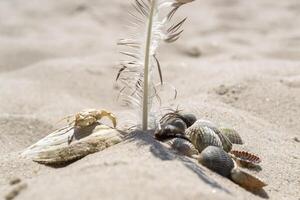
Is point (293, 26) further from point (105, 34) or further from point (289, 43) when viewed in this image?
point (105, 34)

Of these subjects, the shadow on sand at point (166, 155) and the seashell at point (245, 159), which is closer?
the shadow on sand at point (166, 155)

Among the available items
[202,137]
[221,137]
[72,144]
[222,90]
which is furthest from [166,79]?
[72,144]

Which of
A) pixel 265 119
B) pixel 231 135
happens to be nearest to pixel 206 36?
pixel 265 119

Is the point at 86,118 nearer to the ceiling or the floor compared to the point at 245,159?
nearer to the ceiling

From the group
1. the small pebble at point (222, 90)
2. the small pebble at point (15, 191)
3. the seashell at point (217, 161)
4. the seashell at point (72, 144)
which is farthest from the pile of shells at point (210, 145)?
the small pebble at point (222, 90)

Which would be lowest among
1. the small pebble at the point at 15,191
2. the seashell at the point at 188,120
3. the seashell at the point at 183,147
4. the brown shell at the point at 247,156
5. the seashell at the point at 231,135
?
the small pebble at the point at 15,191

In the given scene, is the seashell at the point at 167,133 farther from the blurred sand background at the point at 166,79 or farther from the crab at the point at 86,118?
the crab at the point at 86,118

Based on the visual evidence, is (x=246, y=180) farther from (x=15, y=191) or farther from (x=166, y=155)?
(x=15, y=191)
